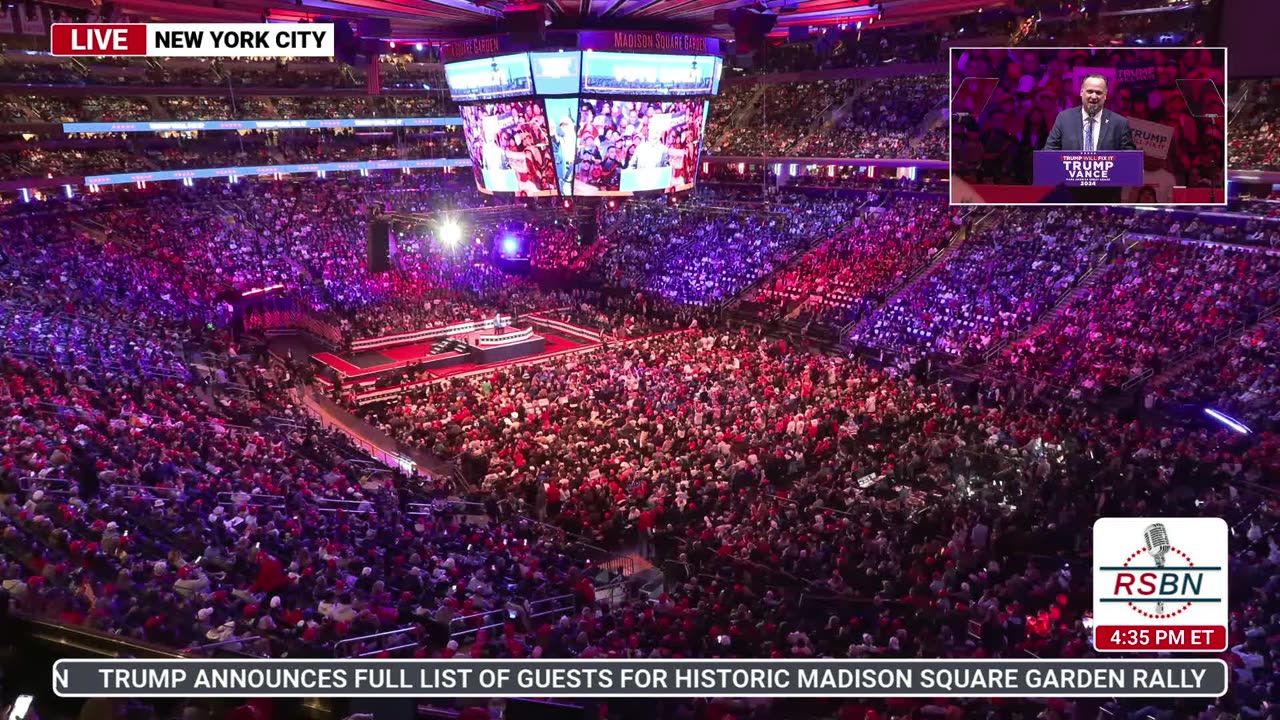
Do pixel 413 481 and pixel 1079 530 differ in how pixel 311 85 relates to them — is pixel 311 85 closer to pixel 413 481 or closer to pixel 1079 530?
pixel 413 481

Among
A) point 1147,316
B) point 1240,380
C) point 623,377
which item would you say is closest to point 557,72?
point 623,377

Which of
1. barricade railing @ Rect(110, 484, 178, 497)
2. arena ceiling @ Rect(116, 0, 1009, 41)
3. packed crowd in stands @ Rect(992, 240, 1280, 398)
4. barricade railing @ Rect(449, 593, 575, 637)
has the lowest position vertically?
barricade railing @ Rect(449, 593, 575, 637)

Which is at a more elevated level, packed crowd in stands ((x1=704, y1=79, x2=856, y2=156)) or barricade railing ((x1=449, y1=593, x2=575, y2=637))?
packed crowd in stands ((x1=704, y1=79, x2=856, y2=156))

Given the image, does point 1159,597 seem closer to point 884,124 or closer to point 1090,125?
point 1090,125

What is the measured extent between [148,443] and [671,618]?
8.35 meters

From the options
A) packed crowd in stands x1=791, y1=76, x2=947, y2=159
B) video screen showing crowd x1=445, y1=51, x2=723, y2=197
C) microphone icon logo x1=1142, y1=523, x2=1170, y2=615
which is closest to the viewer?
microphone icon logo x1=1142, y1=523, x2=1170, y2=615

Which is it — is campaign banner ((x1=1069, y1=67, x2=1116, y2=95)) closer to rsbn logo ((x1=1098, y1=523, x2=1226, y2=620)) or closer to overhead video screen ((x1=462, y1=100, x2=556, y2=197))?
rsbn logo ((x1=1098, y1=523, x2=1226, y2=620))

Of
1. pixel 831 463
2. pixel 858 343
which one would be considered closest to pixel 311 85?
pixel 858 343

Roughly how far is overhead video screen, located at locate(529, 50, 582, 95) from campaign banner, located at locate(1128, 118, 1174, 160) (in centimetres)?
1068

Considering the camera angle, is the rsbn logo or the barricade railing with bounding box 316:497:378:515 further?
the barricade railing with bounding box 316:497:378:515

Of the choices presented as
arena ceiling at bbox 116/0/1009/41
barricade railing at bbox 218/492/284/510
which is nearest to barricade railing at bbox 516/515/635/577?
barricade railing at bbox 218/492/284/510

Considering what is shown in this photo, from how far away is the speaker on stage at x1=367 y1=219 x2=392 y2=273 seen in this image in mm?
32500

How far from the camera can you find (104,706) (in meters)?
5.92

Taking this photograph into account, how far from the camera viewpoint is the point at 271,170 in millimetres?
39844
